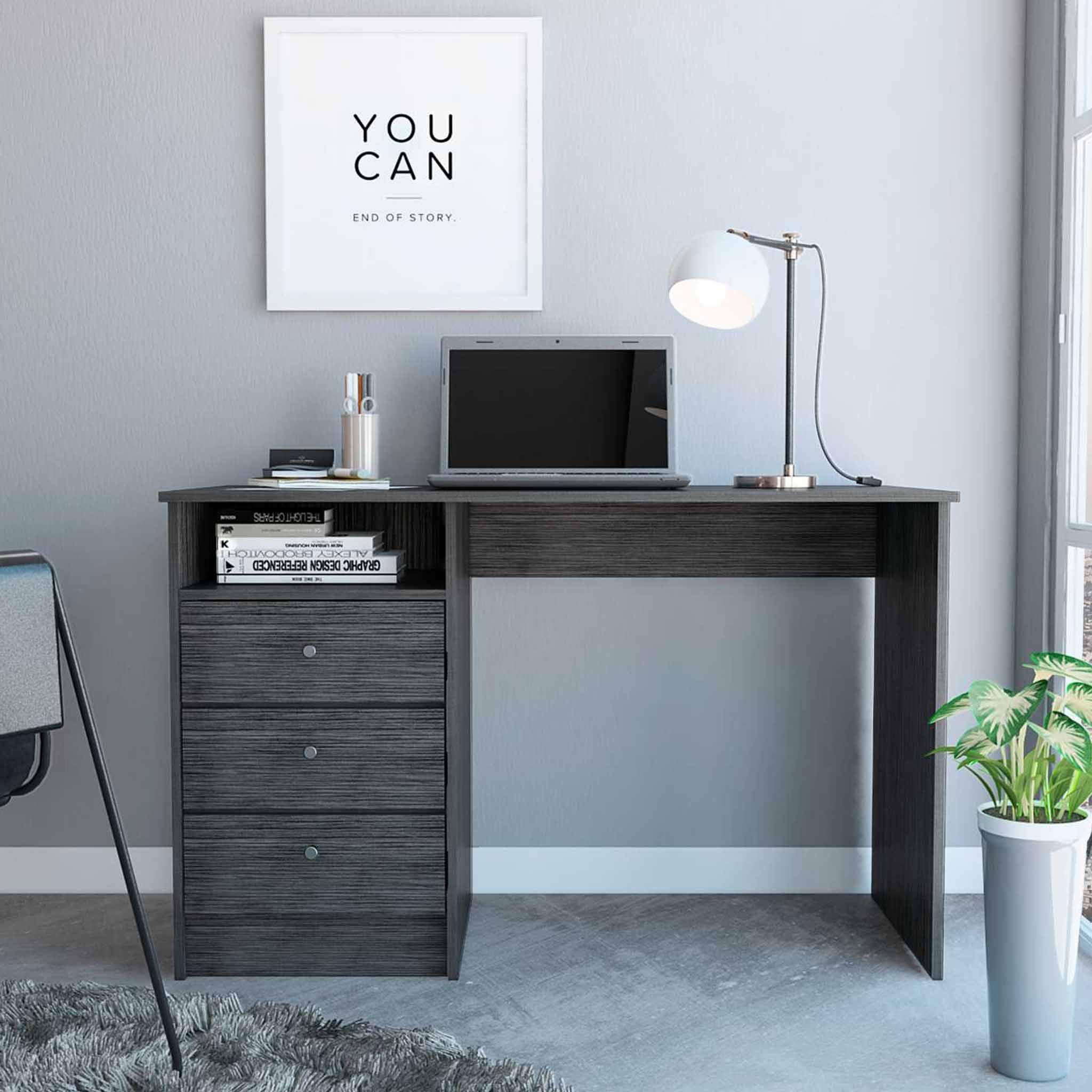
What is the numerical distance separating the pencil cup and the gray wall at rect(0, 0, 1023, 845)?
0.62 feet

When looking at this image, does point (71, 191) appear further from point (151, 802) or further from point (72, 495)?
point (151, 802)

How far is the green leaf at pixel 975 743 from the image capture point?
5.55 ft

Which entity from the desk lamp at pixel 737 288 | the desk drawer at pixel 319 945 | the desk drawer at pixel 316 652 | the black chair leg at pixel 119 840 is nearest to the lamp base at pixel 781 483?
the desk lamp at pixel 737 288

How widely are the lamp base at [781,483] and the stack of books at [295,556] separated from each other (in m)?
0.72

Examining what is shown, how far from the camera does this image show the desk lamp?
2.03 m

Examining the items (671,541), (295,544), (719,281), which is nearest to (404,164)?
(719,281)

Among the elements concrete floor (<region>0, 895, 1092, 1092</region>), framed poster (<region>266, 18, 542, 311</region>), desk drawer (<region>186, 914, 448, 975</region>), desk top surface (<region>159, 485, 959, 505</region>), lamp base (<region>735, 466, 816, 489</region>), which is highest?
framed poster (<region>266, 18, 542, 311</region>)

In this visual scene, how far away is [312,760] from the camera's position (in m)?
2.02

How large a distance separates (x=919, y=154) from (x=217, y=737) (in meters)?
1.94

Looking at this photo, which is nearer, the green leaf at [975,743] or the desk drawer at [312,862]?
the green leaf at [975,743]

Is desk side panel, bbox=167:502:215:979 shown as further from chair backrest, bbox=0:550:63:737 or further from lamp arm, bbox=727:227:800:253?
lamp arm, bbox=727:227:800:253

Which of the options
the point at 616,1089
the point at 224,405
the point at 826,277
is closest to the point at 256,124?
the point at 224,405

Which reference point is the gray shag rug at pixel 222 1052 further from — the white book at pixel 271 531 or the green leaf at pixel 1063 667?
the green leaf at pixel 1063 667

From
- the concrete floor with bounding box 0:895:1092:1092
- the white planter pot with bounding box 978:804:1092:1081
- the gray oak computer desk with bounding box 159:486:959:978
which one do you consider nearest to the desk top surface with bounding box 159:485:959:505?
the gray oak computer desk with bounding box 159:486:959:978
